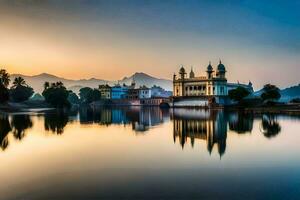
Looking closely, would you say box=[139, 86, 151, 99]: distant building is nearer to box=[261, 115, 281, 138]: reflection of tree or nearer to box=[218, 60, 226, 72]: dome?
box=[218, 60, 226, 72]: dome

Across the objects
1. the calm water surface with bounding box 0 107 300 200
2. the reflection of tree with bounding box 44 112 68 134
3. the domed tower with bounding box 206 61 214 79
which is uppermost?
the domed tower with bounding box 206 61 214 79

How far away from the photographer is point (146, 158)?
1847 cm

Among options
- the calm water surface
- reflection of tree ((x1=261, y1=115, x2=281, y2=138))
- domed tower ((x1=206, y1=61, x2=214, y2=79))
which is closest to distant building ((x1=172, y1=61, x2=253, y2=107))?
domed tower ((x1=206, y1=61, x2=214, y2=79))

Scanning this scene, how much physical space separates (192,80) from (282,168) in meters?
94.1

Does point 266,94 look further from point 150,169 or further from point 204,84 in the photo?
point 150,169

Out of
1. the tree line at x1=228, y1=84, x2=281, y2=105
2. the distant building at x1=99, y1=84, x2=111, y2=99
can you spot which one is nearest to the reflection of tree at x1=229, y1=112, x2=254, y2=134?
the tree line at x1=228, y1=84, x2=281, y2=105

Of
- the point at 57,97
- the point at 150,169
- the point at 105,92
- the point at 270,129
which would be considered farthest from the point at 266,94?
the point at 105,92

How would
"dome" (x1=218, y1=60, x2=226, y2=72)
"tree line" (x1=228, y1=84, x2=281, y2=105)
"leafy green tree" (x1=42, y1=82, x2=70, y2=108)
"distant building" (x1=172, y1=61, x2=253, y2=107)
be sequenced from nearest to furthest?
"tree line" (x1=228, y1=84, x2=281, y2=105) → "leafy green tree" (x1=42, y1=82, x2=70, y2=108) → "distant building" (x1=172, y1=61, x2=253, y2=107) → "dome" (x1=218, y1=60, x2=226, y2=72)

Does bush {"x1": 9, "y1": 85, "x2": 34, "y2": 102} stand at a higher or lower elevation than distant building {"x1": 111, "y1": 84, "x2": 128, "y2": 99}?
lower

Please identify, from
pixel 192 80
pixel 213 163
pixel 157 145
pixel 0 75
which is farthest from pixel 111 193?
pixel 192 80

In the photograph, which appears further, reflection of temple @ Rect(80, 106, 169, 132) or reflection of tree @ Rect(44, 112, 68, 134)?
reflection of temple @ Rect(80, 106, 169, 132)

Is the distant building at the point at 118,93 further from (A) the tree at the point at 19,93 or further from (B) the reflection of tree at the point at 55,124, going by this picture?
(B) the reflection of tree at the point at 55,124

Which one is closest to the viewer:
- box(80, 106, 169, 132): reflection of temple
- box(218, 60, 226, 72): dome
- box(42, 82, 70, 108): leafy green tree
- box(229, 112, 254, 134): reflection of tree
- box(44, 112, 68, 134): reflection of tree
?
box(229, 112, 254, 134): reflection of tree

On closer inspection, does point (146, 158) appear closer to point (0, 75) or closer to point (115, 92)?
point (0, 75)
